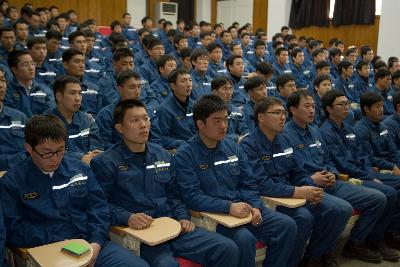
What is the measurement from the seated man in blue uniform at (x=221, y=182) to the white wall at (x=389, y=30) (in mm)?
8399

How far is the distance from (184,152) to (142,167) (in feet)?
1.03

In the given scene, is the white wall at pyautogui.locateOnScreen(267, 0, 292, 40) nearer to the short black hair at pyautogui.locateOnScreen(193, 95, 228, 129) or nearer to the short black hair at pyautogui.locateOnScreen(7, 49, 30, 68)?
the short black hair at pyautogui.locateOnScreen(7, 49, 30, 68)

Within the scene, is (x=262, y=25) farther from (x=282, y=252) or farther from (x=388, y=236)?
(x=282, y=252)

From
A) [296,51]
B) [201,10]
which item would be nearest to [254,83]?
[296,51]

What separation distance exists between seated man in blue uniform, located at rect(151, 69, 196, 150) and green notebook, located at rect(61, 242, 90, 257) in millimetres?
1830

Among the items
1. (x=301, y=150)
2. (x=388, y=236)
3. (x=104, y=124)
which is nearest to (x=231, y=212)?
(x=301, y=150)

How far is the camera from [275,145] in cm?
290

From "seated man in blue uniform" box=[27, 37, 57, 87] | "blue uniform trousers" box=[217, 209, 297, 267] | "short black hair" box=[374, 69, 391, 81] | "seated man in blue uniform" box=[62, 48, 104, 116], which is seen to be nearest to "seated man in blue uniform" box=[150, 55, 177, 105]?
"seated man in blue uniform" box=[62, 48, 104, 116]

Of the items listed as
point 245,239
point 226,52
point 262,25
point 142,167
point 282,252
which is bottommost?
point 282,252

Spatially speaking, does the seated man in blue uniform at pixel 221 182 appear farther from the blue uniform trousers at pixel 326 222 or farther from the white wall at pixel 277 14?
the white wall at pixel 277 14

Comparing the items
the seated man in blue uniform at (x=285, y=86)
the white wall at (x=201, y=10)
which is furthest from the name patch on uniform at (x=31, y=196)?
the white wall at (x=201, y=10)

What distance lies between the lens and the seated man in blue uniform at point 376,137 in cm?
356

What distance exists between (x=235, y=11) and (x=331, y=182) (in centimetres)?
1129

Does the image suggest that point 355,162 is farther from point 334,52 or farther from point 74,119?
point 334,52
